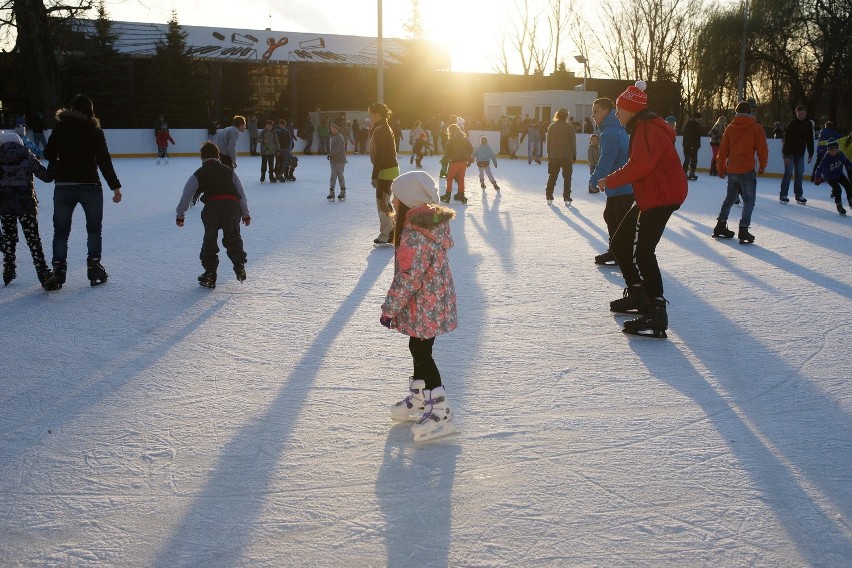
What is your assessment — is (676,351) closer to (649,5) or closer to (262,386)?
(262,386)

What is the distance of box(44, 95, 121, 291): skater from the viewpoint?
658cm

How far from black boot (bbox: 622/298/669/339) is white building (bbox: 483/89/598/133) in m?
28.3

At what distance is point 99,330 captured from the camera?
5.53 m

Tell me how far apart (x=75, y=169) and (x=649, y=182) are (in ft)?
14.2

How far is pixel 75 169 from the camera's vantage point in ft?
21.7

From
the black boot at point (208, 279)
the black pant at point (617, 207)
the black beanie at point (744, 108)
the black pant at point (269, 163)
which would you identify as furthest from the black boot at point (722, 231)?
the black pant at point (269, 163)

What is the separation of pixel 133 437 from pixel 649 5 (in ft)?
142

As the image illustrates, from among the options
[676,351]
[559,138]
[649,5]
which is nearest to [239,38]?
[649,5]

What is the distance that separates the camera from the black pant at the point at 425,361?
11.9ft

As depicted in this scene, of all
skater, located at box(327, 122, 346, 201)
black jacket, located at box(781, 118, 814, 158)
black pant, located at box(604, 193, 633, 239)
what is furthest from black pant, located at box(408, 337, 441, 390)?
black jacket, located at box(781, 118, 814, 158)

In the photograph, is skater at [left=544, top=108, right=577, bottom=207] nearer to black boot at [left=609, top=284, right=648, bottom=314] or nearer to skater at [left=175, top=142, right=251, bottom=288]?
skater at [left=175, top=142, right=251, bottom=288]

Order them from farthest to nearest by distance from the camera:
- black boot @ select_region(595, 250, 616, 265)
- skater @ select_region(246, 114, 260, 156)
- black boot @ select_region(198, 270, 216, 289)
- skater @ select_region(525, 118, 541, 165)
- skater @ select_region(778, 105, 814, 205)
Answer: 1. skater @ select_region(246, 114, 260, 156)
2. skater @ select_region(525, 118, 541, 165)
3. skater @ select_region(778, 105, 814, 205)
4. black boot @ select_region(595, 250, 616, 265)
5. black boot @ select_region(198, 270, 216, 289)

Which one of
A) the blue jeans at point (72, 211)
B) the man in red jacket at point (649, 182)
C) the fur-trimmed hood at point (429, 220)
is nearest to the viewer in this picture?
the fur-trimmed hood at point (429, 220)

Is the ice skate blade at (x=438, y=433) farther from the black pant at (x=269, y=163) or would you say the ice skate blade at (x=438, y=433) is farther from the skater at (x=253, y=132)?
the skater at (x=253, y=132)
